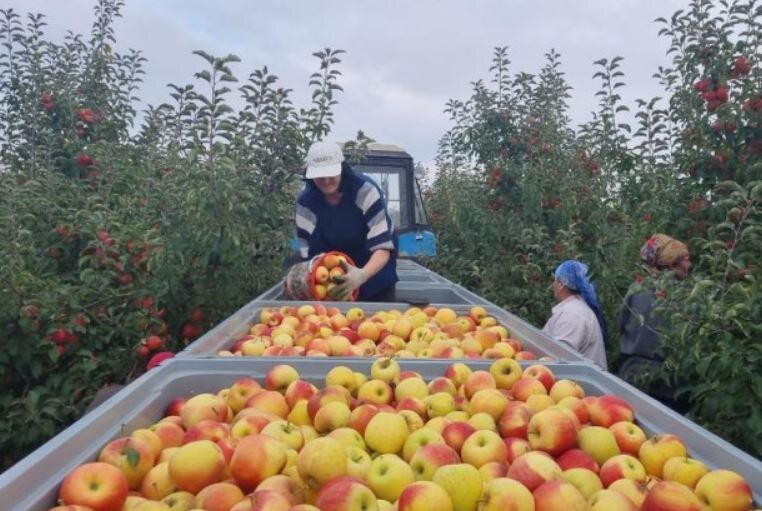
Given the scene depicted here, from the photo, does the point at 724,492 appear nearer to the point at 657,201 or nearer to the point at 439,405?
the point at 439,405

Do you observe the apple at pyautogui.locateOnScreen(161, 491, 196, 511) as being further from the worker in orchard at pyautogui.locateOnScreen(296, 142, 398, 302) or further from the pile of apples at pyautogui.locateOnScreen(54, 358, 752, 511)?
the worker in orchard at pyautogui.locateOnScreen(296, 142, 398, 302)

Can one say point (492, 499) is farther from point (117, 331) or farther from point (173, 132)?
point (173, 132)

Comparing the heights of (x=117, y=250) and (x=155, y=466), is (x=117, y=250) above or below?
above

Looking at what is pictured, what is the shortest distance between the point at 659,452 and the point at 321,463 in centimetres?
95

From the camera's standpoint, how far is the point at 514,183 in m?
7.93

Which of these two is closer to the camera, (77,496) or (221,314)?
(77,496)

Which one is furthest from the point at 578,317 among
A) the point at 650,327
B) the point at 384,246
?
the point at 384,246

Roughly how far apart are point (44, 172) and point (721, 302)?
4.68 m

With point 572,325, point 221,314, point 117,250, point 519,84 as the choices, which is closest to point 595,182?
point 519,84

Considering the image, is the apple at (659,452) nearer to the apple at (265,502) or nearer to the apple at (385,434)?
the apple at (385,434)

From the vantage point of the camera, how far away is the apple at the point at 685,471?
1.70 meters

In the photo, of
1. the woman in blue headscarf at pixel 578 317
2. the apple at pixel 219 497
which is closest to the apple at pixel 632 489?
the apple at pixel 219 497

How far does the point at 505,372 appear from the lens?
99.1 inches

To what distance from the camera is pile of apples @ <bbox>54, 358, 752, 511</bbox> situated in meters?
1.54
